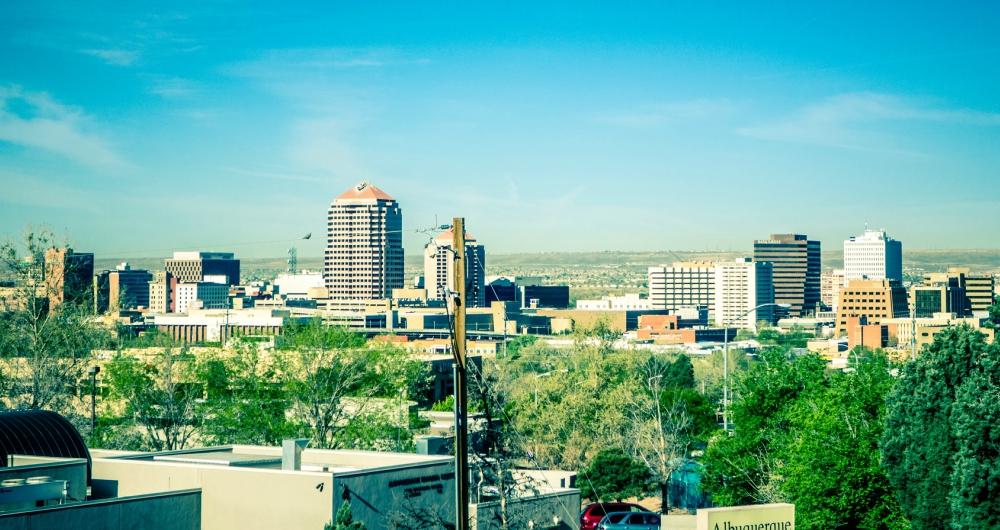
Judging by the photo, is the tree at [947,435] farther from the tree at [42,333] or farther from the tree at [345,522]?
the tree at [42,333]

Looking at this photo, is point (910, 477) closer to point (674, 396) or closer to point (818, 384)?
point (818, 384)

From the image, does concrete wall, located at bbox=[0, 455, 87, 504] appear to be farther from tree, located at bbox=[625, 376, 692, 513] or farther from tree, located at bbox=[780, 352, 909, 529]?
tree, located at bbox=[625, 376, 692, 513]

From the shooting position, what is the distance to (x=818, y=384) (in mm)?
37781

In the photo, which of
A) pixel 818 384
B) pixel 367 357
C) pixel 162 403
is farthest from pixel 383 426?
pixel 818 384

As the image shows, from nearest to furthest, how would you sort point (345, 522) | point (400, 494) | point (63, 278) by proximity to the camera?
1. point (345, 522)
2. point (400, 494)
3. point (63, 278)

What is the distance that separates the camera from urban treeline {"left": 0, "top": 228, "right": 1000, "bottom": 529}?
27078mm

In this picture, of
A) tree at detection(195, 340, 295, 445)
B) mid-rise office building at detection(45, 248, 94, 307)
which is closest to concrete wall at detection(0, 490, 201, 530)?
tree at detection(195, 340, 295, 445)

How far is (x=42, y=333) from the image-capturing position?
5375cm

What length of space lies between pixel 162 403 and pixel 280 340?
16313 millimetres

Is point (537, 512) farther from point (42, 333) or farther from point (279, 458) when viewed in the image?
point (42, 333)

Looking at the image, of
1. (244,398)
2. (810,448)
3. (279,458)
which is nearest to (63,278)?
(244,398)

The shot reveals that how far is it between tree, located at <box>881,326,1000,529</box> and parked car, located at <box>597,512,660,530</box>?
720cm

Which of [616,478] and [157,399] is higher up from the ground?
[157,399]

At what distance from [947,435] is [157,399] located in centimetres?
3322
